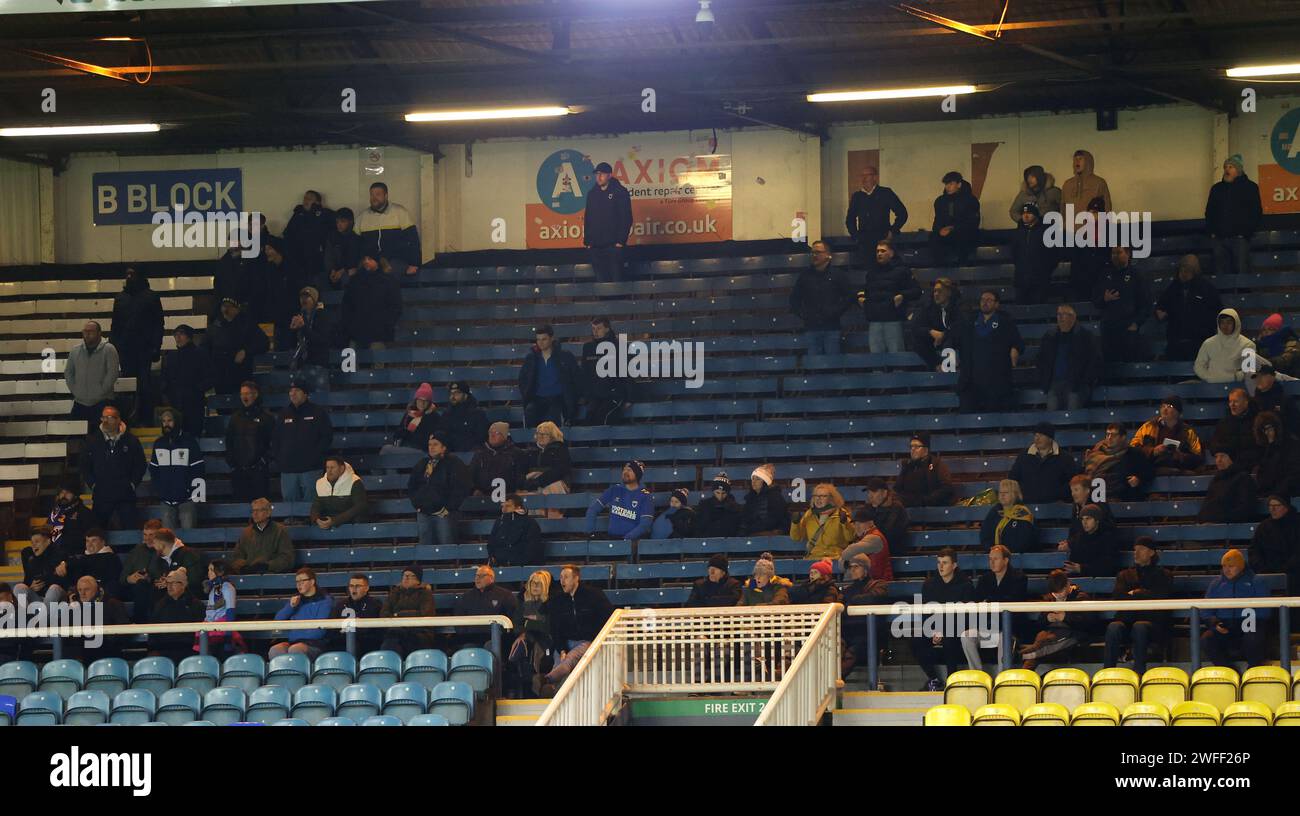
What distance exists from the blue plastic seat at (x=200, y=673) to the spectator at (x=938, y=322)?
7108 millimetres

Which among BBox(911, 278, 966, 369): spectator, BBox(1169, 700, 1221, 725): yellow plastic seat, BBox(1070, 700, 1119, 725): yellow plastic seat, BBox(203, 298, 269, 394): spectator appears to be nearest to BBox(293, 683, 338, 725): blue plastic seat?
BBox(1070, 700, 1119, 725): yellow plastic seat

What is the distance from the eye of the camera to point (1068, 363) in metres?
15.5

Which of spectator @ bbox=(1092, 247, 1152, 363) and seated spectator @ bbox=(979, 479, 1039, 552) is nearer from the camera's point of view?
seated spectator @ bbox=(979, 479, 1039, 552)

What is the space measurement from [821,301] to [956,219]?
5.81ft

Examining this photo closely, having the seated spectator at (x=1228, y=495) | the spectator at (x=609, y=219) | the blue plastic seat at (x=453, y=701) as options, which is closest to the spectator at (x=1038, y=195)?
the spectator at (x=609, y=219)

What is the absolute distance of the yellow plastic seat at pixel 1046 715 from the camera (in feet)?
33.7

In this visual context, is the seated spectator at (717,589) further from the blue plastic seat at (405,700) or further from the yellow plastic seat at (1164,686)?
the yellow plastic seat at (1164,686)

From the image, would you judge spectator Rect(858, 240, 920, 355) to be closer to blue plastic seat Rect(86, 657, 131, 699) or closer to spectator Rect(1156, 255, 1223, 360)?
spectator Rect(1156, 255, 1223, 360)

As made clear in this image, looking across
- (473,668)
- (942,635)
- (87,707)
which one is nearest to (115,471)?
(87,707)

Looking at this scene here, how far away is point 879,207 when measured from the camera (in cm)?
1764

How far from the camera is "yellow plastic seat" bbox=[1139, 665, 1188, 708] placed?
10.9 meters

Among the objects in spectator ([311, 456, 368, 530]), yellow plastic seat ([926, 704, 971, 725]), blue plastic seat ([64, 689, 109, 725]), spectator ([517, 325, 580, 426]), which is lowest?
blue plastic seat ([64, 689, 109, 725])

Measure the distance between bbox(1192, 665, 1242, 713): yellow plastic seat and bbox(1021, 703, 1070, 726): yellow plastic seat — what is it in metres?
1.10

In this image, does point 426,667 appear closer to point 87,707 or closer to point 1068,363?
point 87,707
